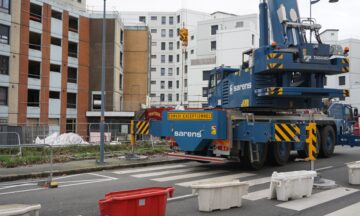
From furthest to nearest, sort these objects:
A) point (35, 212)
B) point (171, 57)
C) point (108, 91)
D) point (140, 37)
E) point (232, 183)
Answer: point (171, 57)
point (140, 37)
point (108, 91)
point (232, 183)
point (35, 212)

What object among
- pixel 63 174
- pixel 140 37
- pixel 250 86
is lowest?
pixel 63 174

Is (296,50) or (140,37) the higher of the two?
(140,37)

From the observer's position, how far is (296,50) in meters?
11.5

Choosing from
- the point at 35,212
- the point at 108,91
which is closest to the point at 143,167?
the point at 35,212

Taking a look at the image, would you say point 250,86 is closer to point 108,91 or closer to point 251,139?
point 251,139

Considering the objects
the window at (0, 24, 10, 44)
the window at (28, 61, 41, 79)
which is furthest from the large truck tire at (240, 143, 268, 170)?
the window at (28, 61, 41, 79)

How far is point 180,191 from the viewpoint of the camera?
9.52 m

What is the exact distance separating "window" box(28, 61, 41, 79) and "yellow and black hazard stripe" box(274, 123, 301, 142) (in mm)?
35074

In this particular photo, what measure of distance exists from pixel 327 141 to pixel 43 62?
32904 millimetres

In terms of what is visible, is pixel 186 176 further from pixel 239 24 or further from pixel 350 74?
pixel 239 24

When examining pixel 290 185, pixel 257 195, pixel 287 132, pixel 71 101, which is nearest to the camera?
pixel 290 185

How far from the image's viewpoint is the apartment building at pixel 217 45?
63.7 meters

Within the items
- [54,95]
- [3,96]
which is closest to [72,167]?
[3,96]

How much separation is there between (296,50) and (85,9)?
142ft
